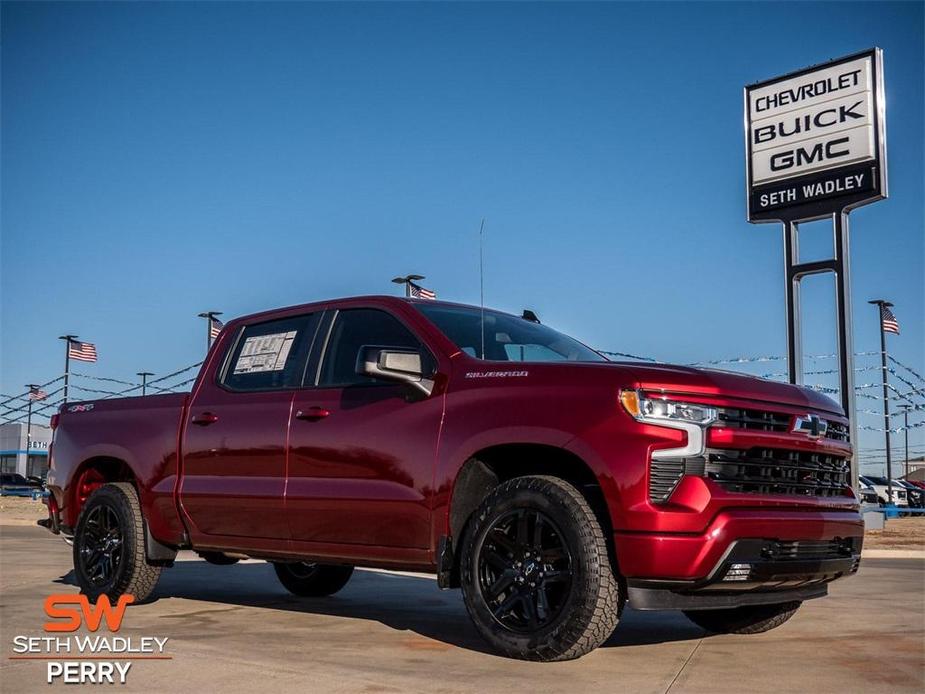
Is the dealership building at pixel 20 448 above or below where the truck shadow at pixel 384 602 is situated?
below

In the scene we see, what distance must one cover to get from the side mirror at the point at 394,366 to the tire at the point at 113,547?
252cm

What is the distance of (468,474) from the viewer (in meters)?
5.43

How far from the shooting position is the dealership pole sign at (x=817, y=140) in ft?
63.5

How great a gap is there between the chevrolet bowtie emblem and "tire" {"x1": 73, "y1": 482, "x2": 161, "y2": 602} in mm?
4314

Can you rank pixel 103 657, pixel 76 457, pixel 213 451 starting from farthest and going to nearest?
1. pixel 76 457
2. pixel 213 451
3. pixel 103 657

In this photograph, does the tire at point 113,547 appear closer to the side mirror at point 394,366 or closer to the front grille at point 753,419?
the side mirror at point 394,366

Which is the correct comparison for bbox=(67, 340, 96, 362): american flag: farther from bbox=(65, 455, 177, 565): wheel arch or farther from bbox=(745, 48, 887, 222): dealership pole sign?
bbox=(65, 455, 177, 565): wheel arch

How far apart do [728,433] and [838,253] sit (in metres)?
16.2

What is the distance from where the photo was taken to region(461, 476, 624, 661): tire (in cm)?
470

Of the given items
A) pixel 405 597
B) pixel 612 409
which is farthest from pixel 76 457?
pixel 612 409

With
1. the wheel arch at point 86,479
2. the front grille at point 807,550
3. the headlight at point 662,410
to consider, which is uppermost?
the headlight at point 662,410

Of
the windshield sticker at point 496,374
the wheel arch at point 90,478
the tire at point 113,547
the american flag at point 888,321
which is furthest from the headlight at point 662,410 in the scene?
the american flag at point 888,321

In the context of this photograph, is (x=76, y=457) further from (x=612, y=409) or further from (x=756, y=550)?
(x=756, y=550)

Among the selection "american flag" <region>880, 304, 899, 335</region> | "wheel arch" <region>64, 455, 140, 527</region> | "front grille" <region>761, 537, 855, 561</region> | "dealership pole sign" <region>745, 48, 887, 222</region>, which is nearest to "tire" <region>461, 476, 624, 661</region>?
"front grille" <region>761, 537, 855, 561</region>
